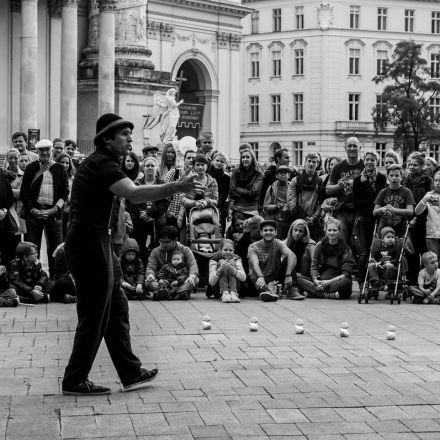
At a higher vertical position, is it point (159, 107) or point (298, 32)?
point (298, 32)

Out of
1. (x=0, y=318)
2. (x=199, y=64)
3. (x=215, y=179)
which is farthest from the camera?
(x=199, y=64)

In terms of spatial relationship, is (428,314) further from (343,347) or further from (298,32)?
(298,32)

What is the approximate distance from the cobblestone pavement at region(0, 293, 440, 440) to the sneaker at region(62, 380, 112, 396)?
0.09 m

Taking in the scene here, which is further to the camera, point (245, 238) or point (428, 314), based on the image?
point (245, 238)

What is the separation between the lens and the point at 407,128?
212ft

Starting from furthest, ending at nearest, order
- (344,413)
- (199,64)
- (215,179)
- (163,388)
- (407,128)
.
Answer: (407,128) < (199,64) < (215,179) < (163,388) < (344,413)

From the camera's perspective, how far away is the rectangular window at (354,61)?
8081 cm

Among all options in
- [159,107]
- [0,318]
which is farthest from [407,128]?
[0,318]

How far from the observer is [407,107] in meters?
63.6

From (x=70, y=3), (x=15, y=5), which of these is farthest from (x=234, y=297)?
(x=15, y=5)

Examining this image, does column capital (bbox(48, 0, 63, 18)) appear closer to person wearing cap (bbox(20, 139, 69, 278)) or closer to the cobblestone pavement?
person wearing cap (bbox(20, 139, 69, 278))

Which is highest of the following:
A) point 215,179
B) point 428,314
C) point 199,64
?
point 199,64

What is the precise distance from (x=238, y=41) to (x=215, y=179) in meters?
42.0

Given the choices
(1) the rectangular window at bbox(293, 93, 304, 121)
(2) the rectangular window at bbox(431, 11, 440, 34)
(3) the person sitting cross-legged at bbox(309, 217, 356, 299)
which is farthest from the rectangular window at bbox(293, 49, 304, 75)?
(3) the person sitting cross-legged at bbox(309, 217, 356, 299)
